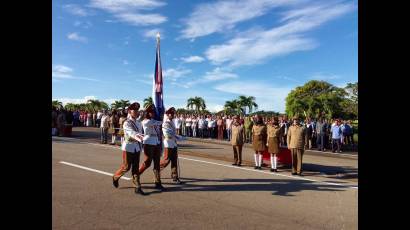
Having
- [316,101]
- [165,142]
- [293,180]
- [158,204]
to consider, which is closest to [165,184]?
[165,142]

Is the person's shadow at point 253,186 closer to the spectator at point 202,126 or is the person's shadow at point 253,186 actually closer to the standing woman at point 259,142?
the standing woman at point 259,142

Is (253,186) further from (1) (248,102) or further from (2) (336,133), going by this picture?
(1) (248,102)

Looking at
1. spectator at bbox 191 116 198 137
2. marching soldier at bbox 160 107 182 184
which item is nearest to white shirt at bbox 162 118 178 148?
marching soldier at bbox 160 107 182 184

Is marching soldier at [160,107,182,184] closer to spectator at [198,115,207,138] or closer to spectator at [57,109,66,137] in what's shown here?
spectator at [57,109,66,137]

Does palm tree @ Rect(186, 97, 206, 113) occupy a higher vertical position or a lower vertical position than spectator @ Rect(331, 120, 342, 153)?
higher

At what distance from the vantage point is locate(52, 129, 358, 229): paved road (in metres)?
6.50

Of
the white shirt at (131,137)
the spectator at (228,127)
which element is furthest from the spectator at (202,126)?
the white shirt at (131,137)

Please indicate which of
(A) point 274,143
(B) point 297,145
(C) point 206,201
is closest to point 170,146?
(C) point 206,201

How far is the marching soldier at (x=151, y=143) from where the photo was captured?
955cm

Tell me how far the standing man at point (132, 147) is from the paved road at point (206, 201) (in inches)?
15.4

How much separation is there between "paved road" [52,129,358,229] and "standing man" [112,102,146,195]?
0.39 metres

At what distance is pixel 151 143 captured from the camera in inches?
378
